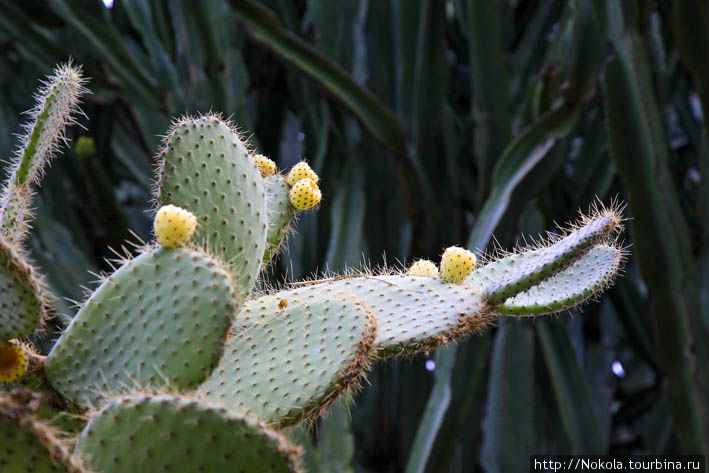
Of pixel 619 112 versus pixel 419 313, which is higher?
pixel 619 112

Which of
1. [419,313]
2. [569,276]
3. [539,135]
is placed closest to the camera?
[419,313]

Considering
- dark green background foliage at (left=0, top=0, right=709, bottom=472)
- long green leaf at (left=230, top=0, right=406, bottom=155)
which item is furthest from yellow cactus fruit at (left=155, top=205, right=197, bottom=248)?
long green leaf at (left=230, top=0, right=406, bottom=155)

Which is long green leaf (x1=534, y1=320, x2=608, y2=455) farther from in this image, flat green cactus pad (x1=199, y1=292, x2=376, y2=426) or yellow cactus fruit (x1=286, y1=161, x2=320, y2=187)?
flat green cactus pad (x1=199, y1=292, x2=376, y2=426)

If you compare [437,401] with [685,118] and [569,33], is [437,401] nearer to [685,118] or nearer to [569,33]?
[569,33]

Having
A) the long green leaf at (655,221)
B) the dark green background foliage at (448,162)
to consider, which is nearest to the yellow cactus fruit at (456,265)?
the dark green background foliage at (448,162)

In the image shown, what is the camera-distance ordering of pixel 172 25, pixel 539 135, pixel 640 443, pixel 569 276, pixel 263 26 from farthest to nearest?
pixel 640 443 < pixel 172 25 < pixel 263 26 < pixel 539 135 < pixel 569 276

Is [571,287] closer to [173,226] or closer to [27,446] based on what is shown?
[173,226]

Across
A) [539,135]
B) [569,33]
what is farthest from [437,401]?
[569,33]
